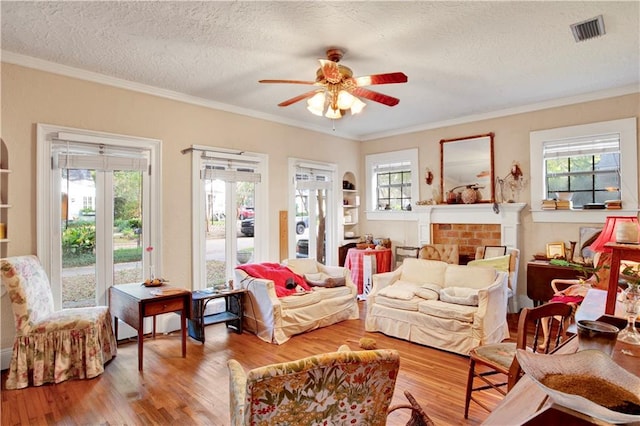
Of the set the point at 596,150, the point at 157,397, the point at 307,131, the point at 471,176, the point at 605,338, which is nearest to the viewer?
the point at 605,338

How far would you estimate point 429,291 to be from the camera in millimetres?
3963

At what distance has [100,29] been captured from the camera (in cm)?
287

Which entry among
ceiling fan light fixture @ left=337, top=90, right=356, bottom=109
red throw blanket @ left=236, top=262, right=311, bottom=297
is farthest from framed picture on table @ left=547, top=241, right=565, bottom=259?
ceiling fan light fixture @ left=337, top=90, right=356, bottom=109

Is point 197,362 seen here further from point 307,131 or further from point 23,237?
point 307,131

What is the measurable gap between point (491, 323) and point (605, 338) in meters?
2.69

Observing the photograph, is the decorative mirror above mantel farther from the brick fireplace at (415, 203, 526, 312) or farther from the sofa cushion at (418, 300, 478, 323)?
the sofa cushion at (418, 300, 478, 323)

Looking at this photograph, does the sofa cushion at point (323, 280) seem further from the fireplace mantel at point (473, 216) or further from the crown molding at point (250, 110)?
the crown molding at point (250, 110)

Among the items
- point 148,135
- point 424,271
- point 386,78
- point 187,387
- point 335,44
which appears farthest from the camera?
point 424,271

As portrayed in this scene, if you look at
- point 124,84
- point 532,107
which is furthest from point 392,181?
point 124,84

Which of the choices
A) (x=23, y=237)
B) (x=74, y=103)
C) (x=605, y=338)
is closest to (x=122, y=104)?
(x=74, y=103)

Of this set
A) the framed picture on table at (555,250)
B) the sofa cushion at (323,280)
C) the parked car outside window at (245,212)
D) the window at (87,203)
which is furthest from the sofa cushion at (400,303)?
the window at (87,203)

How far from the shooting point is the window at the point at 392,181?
628cm

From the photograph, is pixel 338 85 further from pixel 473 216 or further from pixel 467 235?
pixel 467 235

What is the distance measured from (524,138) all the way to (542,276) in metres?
1.95
